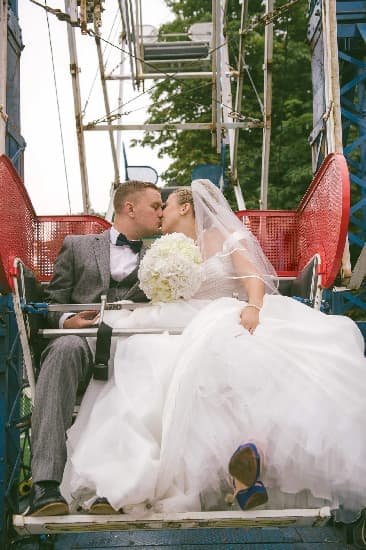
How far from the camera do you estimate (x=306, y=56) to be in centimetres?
1544

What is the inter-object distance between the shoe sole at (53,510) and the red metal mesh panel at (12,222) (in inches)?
51.2

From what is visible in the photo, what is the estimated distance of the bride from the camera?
260 centimetres

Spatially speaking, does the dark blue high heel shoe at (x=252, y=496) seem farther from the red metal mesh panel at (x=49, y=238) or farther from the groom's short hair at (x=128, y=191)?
the red metal mesh panel at (x=49, y=238)

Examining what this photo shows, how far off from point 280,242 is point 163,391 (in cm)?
241

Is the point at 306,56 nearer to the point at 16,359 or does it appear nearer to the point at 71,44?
the point at 71,44

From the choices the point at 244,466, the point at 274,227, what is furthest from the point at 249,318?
the point at 274,227

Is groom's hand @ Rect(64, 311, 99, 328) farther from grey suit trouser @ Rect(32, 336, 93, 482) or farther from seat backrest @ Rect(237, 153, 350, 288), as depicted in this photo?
seat backrest @ Rect(237, 153, 350, 288)

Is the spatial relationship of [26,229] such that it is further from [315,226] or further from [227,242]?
[315,226]

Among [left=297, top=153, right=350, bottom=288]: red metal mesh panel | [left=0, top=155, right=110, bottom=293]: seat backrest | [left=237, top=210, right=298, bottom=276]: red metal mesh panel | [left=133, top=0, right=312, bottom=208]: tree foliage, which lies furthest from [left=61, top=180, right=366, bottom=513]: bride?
[left=133, top=0, right=312, bottom=208]: tree foliage

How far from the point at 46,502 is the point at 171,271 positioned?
1.34 metres

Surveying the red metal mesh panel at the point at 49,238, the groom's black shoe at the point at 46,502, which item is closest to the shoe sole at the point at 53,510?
the groom's black shoe at the point at 46,502

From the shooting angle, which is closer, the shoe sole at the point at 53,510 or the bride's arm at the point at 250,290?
the shoe sole at the point at 53,510

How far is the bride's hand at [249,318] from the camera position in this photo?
3.11m

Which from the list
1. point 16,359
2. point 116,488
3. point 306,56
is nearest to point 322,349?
point 116,488
